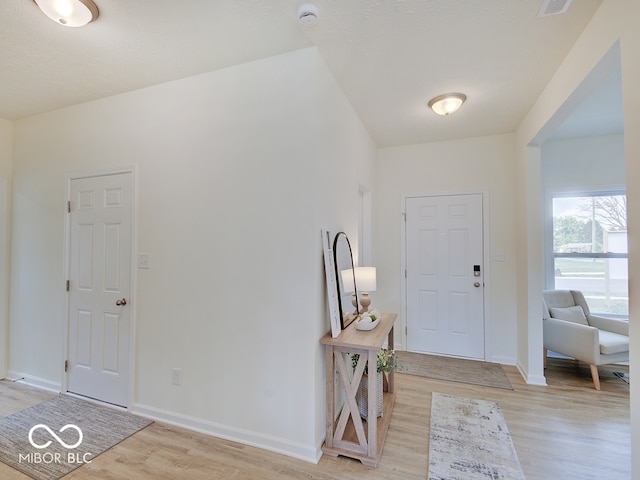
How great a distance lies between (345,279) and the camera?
2.40 m

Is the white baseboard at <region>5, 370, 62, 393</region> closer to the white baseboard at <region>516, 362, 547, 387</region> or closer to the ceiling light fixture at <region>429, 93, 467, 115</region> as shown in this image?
the ceiling light fixture at <region>429, 93, 467, 115</region>

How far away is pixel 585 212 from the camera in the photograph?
373 cm

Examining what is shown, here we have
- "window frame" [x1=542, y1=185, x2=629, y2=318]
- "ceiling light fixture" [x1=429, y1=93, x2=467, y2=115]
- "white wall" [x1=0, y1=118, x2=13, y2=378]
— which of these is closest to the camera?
"ceiling light fixture" [x1=429, y1=93, x2=467, y2=115]

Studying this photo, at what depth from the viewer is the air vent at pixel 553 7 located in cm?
161

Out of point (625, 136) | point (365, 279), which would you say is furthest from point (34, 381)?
point (625, 136)

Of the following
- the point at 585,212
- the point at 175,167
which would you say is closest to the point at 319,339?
the point at 175,167

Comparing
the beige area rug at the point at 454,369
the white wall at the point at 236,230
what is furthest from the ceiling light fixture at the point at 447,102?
the beige area rug at the point at 454,369

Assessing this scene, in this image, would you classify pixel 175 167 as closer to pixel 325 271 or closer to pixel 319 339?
pixel 325 271

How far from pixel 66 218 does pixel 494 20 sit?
3769 mm

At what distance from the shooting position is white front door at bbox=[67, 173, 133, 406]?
2568 mm

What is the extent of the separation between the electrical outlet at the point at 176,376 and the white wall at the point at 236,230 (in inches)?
1.5

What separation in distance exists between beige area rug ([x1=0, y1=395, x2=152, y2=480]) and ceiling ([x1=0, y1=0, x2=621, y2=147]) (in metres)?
2.70

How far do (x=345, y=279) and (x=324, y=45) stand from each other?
1.65 metres

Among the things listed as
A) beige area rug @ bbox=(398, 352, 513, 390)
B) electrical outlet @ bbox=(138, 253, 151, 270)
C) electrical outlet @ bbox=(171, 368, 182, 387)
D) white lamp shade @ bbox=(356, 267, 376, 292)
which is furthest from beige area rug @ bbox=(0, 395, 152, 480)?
beige area rug @ bbox=(398, 352, 513, 390)
